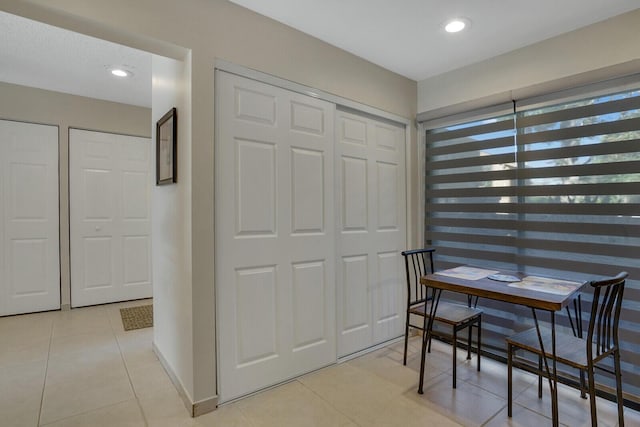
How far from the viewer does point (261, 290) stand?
2.15 metres

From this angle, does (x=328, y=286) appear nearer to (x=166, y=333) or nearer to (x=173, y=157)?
(x=166, y=333)

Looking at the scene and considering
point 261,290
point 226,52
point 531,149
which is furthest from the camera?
point 531,149

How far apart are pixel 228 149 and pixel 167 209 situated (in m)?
0.73

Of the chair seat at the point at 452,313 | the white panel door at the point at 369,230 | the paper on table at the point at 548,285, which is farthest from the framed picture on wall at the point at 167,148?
the paper on table at the point at 548,285

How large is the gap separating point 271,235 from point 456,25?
1.91 metres

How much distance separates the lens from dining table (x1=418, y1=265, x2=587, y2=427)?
1.66 m

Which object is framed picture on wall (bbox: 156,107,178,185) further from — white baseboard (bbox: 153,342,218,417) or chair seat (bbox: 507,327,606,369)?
chair seat (bbox: 507,327,606,369)

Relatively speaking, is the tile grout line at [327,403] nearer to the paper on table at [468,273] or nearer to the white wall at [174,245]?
the white wall at [174,245]

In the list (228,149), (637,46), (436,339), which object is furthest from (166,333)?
(637,46)

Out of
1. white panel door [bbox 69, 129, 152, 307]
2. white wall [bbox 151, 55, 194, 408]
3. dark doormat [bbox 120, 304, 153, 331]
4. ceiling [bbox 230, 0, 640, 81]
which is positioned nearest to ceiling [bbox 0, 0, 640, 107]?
ceiling [bbox 230, 0, 640, 81]

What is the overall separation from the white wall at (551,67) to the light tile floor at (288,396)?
2.12 meters

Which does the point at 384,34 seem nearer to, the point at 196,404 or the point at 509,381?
the point at 509,381

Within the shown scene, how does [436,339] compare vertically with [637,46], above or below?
below

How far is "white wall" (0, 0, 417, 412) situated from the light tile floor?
0.87ft
